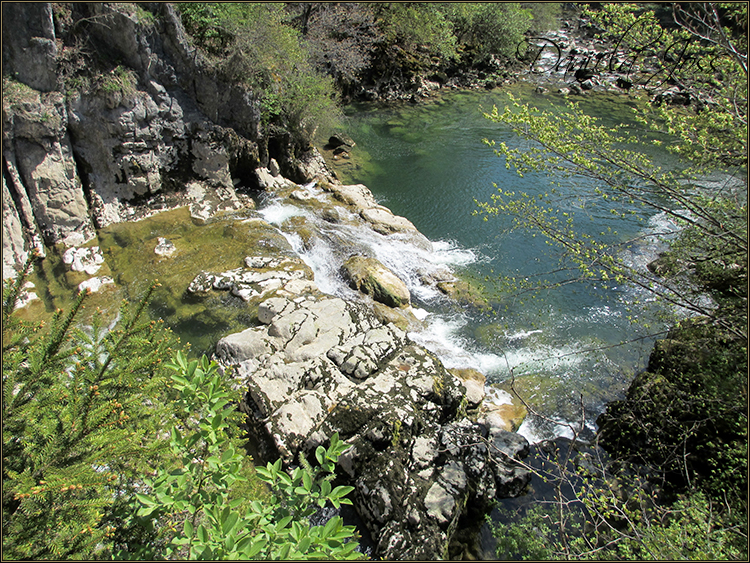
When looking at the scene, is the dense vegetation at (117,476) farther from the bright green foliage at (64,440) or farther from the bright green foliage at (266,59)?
the bright green foliage at (266,59)

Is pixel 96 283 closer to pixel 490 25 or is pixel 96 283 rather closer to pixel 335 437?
pixel 335 437

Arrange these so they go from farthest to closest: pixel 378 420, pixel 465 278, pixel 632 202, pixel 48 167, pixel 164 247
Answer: pixel 465 278 → pixel 164 247 → pixel 48 167 → pixel 378 420 → pixel 632 202

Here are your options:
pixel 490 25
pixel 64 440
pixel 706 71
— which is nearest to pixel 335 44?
pixel 490 25

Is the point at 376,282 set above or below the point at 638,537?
below

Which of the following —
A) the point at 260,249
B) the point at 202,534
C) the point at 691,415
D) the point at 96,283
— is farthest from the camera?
the point at 260,249

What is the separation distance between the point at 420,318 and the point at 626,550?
321 inches

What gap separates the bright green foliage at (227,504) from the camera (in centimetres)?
252

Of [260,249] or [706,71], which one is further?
[260,249]

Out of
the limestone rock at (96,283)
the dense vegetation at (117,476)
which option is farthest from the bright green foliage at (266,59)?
the dense vegetation at (117,476)

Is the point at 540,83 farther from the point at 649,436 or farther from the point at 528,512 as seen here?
the point at 528,512

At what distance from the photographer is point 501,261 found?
15.3m

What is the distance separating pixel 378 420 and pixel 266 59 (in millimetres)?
14787

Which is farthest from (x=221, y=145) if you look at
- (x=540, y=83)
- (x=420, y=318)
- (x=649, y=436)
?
(x=540, y=83)

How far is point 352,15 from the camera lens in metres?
26.8
